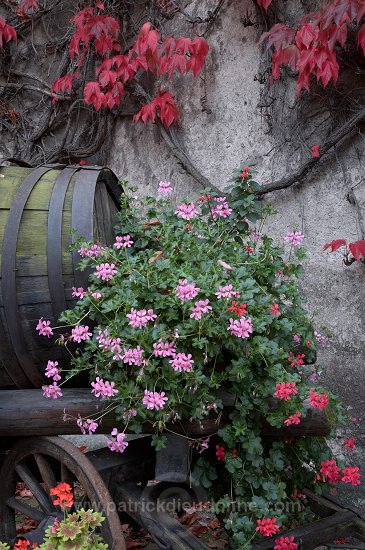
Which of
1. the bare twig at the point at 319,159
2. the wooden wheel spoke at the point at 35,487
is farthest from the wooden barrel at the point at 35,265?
the bare twig at the point at 319,159

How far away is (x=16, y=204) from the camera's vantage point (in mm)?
2273

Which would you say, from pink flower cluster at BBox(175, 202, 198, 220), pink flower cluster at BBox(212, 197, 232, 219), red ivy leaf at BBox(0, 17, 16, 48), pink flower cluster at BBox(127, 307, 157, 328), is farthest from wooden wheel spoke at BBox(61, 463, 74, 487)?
red ivy leaf at BBox(0, 17, 16, 48)

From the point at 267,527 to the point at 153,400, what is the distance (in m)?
0.60

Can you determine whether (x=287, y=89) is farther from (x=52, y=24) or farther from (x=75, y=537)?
(x=75, y=537)

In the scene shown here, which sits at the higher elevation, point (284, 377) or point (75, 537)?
point (284, 377)

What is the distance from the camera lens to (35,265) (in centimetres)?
221

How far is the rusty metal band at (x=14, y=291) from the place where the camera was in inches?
85.7

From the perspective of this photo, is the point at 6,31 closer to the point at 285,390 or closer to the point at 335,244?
the point at 335,244

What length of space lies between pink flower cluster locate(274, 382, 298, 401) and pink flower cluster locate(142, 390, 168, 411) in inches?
14.4

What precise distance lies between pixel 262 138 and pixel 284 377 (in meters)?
2.08

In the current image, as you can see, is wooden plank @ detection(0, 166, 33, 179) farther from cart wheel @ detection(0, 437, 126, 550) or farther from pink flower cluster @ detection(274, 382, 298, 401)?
pink flower cluster @ detection(274, 382, 298, 401)

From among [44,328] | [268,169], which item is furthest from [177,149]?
[44,328]

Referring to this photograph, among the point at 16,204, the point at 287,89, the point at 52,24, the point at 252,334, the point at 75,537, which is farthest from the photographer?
the point at 52,24

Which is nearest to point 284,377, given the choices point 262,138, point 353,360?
point 353,360
